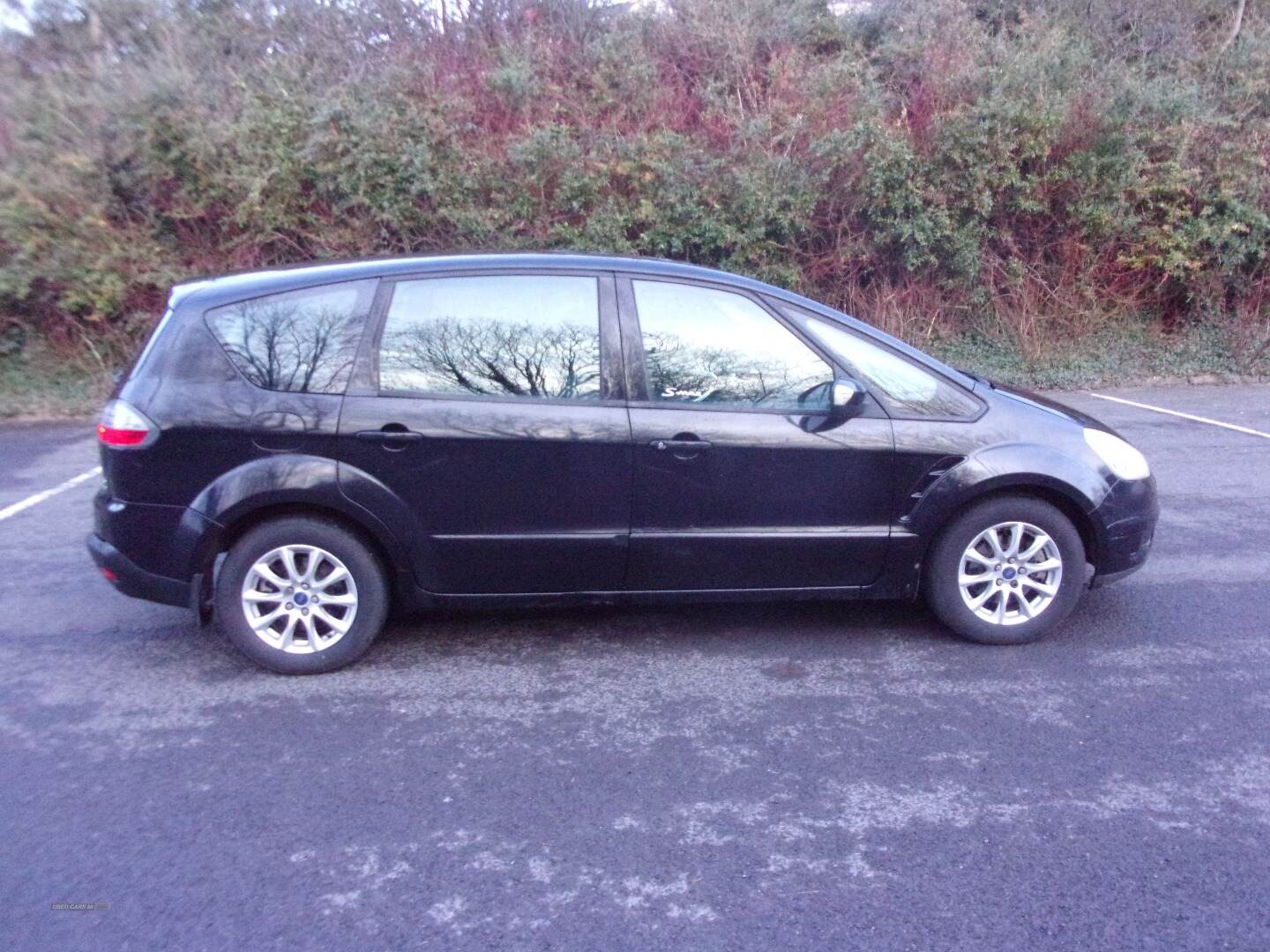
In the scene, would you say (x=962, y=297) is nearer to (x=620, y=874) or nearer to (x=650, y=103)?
(x=650, y=103)

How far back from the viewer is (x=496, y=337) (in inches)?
188

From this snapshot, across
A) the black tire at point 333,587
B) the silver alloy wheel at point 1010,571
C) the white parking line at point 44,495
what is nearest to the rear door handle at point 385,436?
the black tire at point 333,587

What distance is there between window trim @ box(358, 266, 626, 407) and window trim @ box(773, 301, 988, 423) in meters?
0.75

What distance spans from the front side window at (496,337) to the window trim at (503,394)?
2 centimetres

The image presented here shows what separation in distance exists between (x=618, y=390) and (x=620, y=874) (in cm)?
208

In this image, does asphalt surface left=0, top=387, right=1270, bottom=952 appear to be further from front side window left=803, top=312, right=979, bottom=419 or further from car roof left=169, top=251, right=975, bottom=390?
car roof left=169, top=251, right=975, bottom=390

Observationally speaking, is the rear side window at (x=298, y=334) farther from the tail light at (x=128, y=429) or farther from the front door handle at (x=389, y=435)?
the tail light at (x=128, y=429)

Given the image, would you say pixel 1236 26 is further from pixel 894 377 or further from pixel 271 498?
pixel 271 498

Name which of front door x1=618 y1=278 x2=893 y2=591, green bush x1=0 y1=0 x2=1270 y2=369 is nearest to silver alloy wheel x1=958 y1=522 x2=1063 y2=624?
front door x1=618 y1=278 x2=893 y2=591

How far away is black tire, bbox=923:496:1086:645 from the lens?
496 centimetres

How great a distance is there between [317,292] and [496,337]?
78cm

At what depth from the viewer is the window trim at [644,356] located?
4762 mm

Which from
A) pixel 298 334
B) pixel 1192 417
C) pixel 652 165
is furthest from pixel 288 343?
pixel 1192 417

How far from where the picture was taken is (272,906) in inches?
127
